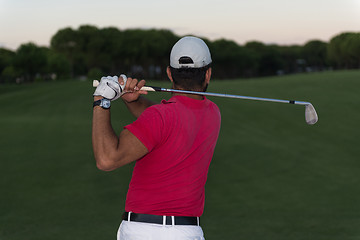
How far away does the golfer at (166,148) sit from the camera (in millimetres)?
3037

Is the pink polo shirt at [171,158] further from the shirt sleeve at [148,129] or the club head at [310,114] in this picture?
the club head at [310,114]

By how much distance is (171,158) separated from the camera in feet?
10.6

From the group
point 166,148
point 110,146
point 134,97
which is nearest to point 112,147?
point 110,146

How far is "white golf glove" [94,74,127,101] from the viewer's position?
127 inches

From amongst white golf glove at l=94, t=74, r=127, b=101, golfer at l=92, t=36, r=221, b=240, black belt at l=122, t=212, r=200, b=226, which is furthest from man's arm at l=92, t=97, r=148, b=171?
black belt at l=122, t=212, r=200, b=226

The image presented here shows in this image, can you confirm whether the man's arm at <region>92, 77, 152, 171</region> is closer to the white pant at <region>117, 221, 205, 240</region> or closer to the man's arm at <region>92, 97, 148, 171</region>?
the man's arm at <region>92, 97, 148, 171</region>

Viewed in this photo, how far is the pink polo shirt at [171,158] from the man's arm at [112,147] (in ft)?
0.16

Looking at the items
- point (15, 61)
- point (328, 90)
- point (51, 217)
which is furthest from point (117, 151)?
point (15, 61)

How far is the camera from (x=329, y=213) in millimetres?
11477

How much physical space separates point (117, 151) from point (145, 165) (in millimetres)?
325

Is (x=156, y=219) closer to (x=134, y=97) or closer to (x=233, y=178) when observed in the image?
(x=134, y=97)

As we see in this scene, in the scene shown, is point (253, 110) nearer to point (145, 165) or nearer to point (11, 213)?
point (11, 213)

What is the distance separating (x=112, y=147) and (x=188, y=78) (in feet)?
2.75

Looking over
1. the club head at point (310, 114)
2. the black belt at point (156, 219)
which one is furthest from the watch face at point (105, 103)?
the club head at point (310, 114)
